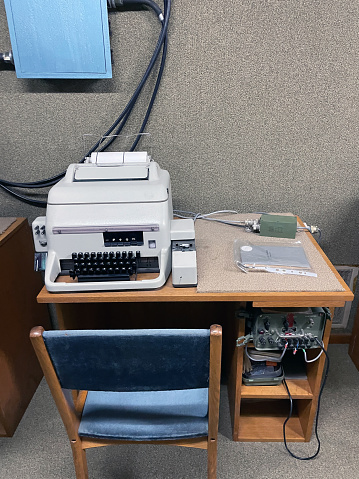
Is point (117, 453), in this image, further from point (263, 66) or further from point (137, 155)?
point (263, 66)

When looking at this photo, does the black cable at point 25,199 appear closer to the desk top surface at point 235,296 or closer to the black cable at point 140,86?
the black cable at point 140,86

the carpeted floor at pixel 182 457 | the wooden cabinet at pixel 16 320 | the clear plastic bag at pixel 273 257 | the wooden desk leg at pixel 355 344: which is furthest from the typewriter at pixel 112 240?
the wooden desk leg at pixel 355 344

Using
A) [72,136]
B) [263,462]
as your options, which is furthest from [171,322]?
[72,136]

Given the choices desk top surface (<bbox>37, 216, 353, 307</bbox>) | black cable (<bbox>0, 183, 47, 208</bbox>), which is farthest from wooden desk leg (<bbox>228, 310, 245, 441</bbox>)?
black cable (<bbox>0, 183, 47, 208</bbox>)

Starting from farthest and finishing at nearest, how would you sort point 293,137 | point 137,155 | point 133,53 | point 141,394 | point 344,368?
point 344,368 < point 293,137 < point 133,53 < point 137,155 < point 141,394

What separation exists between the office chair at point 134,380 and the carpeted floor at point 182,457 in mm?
407

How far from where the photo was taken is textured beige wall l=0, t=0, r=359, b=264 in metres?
1.45

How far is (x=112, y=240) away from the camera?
1.21 metres

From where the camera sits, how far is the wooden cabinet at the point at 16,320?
4.82 ft

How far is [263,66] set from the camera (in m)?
1.50

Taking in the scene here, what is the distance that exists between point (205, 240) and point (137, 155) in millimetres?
428

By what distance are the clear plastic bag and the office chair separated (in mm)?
472

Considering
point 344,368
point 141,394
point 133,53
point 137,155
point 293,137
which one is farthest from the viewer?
point 344,368

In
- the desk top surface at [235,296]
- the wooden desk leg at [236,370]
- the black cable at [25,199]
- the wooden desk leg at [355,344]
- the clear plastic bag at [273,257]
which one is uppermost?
the black cable at [25,199]
